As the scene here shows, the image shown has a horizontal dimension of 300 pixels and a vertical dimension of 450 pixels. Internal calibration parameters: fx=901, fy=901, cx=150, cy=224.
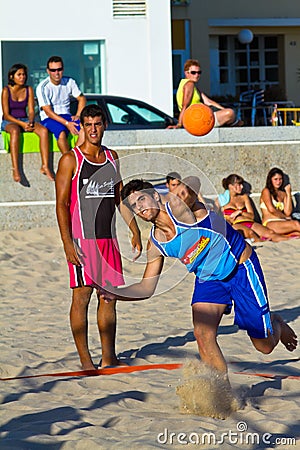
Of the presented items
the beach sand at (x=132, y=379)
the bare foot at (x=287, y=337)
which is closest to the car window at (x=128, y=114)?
the beach sand at (x=132, y=379)

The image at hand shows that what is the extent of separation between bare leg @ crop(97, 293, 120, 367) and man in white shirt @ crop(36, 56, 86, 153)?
5.95 meters

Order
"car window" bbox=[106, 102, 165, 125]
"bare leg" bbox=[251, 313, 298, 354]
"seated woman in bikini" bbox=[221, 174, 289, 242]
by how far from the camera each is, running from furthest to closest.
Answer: "car window" bbox=[106, 102, 165, 125] < "seated woman in bikini" bbox=[221, 174, 289, 242] < "bare leg" bbox=[251, 313, 298, 354]

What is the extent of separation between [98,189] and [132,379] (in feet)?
4.75

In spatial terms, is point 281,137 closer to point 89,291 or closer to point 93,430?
point 89,291

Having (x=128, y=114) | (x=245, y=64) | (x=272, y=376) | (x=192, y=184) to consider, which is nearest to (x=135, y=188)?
(x=192, y=184)

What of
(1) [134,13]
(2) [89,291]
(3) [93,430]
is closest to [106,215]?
(2) [89,291]

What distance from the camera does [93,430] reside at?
16.4 ft

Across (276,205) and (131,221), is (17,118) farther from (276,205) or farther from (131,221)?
(131,221)

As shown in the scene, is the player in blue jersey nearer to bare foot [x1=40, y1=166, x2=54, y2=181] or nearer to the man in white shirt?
the man in white shirt

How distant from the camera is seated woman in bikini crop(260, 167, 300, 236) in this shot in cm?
1319

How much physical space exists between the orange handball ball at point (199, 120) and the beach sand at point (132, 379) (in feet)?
5.94

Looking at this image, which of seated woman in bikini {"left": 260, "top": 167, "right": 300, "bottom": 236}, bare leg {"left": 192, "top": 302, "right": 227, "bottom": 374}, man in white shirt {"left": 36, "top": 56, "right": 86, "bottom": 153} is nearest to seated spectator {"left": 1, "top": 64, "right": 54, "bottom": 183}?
man in white shirt {"left": 36, "top": 56, "right": 86, "bottom": 153}

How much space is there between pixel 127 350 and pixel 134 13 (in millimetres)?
13245

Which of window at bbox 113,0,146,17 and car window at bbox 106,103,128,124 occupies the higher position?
window at bbox 113,0,146,17
